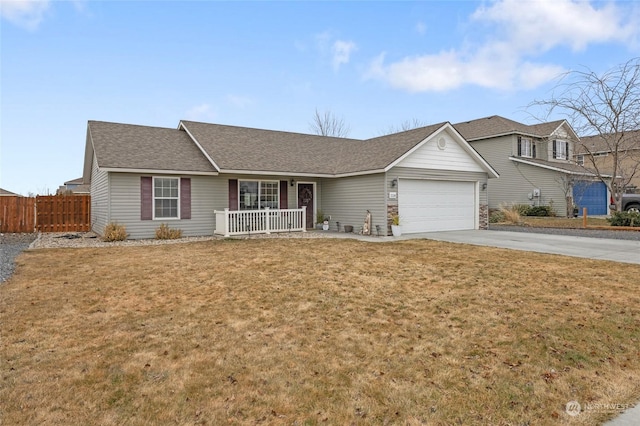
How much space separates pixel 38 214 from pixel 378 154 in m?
14.7

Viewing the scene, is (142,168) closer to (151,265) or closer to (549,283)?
(151,265)

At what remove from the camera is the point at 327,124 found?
126 feet

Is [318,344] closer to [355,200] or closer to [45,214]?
[355,200]

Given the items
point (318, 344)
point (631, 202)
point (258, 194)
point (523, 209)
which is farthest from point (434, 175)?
→ point (631, 202)

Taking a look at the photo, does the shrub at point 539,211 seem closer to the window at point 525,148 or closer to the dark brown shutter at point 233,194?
the window at point 525,148

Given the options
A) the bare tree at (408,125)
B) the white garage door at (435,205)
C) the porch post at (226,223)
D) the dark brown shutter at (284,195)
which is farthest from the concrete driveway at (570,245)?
the bare tree at (408,125)

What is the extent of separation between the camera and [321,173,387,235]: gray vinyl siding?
13922mm

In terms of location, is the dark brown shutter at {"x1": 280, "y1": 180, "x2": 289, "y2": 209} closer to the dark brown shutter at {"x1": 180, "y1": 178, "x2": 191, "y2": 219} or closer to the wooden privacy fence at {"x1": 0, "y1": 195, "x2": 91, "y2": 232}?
the dark brown shutter at {"x1": 180, "y1": 178, "x2": 191, "y2": 219}

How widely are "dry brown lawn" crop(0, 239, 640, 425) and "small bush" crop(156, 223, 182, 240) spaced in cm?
521

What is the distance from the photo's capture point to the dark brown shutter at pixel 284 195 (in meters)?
15.8

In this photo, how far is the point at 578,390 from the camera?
304 cm

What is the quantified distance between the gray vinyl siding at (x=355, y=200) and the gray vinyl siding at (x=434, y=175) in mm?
388

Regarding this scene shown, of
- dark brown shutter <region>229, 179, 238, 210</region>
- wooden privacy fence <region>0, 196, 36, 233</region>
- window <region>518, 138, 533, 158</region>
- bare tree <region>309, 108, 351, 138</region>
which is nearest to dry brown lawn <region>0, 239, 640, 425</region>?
dark brown shutter <region>229, 179, 238, 210</region>

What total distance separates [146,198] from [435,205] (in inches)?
439
